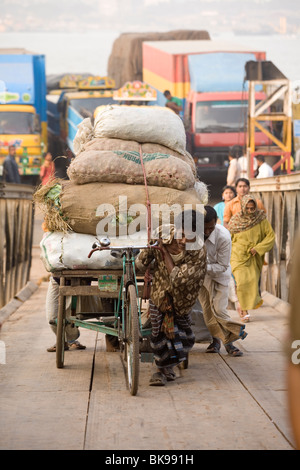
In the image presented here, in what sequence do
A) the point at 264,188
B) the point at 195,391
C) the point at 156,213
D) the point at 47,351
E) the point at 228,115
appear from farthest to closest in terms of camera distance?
the point at 228,115 → the point at 264,188 → the point at 47,351 → the point at 156,213 → the point at 195,391

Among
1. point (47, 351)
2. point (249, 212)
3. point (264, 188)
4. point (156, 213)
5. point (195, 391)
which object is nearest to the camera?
point (195, 391)

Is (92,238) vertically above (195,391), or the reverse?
(92,238)

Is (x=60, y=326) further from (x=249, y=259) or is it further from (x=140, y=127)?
(x=249, y=259)

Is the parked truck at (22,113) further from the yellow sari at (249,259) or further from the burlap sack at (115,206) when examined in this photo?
the burlap sack at (115,206)

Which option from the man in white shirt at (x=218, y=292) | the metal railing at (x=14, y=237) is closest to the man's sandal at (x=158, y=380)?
the man in white shirt at (x=218, y=292)

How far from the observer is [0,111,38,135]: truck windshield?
24250mm

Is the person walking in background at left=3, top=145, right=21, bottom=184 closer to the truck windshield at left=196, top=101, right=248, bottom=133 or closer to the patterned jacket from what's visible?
the truck windshield at left=196, top=101, right=248, bottom=133

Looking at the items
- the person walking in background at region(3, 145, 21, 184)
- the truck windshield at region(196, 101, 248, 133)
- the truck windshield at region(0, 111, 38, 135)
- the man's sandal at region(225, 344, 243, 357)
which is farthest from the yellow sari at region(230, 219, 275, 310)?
the truck windshield at region(0, 111, 38, 135)

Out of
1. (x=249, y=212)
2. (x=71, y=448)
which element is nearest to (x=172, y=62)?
(x=249, y=212)

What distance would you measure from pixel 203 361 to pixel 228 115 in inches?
705

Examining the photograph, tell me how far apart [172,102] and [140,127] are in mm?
16676

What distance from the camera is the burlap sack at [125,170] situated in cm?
619

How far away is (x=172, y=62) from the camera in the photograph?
81.4 feet
